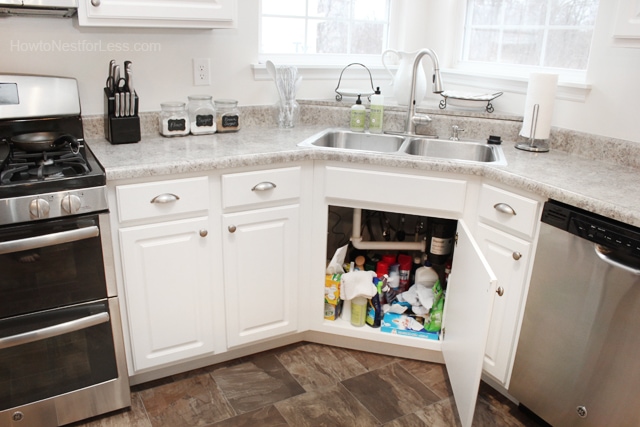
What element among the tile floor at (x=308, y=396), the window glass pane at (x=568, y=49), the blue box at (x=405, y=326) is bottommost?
the tile floor at (x=308, y=396)

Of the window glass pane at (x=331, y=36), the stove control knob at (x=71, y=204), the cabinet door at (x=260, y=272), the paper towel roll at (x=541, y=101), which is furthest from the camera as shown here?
the window glass pane at (x=331, y=36)

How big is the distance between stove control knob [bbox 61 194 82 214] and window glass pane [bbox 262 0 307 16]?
145 cm

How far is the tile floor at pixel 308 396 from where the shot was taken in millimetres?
1964

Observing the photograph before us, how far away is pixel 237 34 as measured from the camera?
2471 mm

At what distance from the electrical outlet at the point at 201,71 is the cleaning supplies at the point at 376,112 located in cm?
76

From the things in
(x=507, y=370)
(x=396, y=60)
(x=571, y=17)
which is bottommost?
(x=507, y=370)

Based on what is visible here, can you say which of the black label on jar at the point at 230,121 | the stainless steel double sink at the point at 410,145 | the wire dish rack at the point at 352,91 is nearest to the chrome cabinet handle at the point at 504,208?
the stainless steel double sink at the point at 410,145

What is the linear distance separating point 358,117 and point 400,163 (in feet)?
1.97

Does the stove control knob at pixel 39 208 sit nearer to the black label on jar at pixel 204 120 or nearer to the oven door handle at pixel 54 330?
the oven door handle at pixel 54 330

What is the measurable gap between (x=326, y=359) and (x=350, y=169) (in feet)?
2.75

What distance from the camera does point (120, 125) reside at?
2.12 metres

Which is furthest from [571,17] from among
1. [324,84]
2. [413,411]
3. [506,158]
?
[413,411]

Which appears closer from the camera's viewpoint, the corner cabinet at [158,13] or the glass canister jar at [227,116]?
the corner cabinet at [158,13]

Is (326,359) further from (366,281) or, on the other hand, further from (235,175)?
(235,175)
